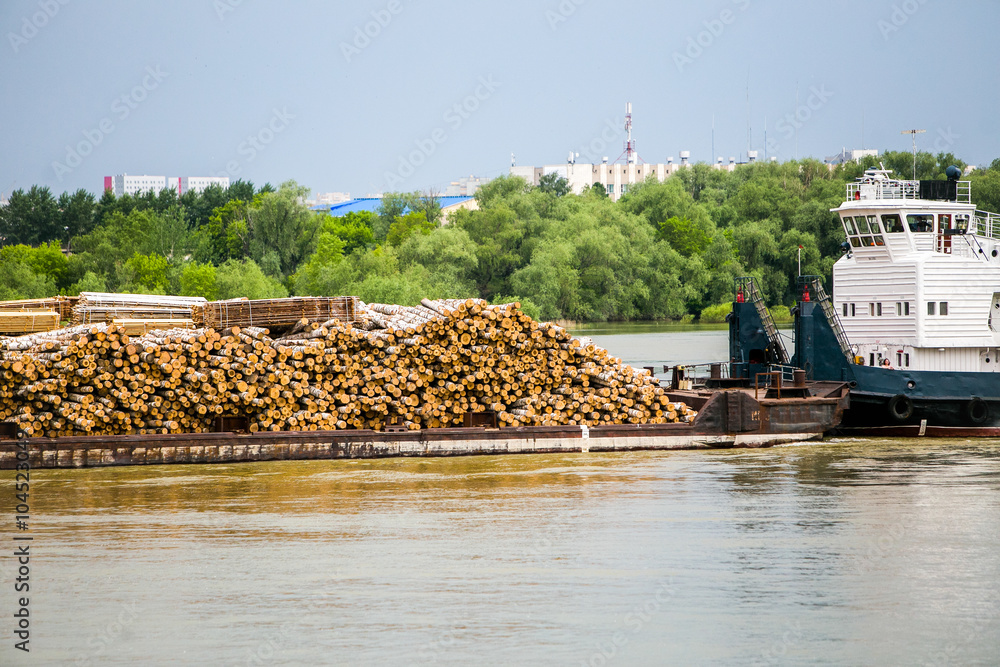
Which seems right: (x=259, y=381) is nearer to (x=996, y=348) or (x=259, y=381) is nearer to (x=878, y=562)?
(x=878, y=562)

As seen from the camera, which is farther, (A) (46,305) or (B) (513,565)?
(A) (46,305)

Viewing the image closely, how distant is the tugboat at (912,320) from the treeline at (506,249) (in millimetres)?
36536

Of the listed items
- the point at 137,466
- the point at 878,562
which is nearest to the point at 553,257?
the point at 137,466

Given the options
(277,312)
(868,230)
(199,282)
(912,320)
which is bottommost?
(912,320)

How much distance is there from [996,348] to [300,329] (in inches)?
561

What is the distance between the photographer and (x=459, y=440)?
68.1 feet

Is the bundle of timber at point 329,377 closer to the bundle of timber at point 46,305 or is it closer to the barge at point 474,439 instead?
the barge at point 474,439

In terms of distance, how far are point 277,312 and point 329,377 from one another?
85.4 inches

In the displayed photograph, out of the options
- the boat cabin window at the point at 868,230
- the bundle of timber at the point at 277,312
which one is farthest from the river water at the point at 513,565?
the boat cabin window at the point at 868,230

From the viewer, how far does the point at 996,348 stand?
921 inches

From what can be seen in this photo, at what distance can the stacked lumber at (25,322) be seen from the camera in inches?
924

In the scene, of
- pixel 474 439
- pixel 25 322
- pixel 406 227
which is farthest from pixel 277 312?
pixel 406 227

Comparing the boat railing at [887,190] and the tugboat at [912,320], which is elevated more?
the boat railing at [887,190]
